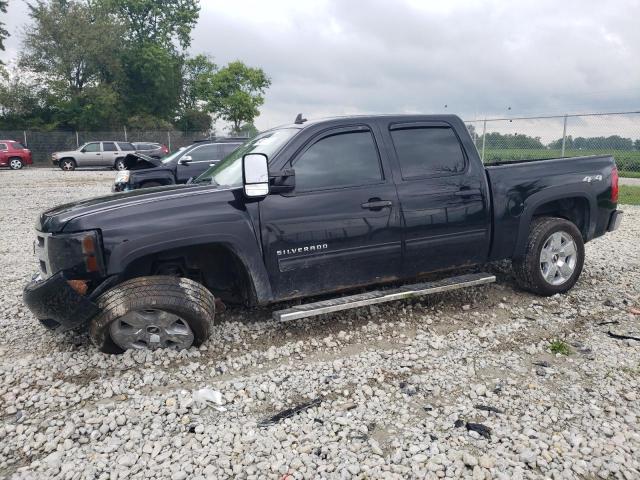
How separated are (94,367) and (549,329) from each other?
3.74 meters

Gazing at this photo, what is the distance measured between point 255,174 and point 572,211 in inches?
142

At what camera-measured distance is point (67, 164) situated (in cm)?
2609

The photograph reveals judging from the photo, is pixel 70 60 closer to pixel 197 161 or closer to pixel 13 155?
pixel 13 155

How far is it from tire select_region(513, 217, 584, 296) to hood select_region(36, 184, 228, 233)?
3.09 metres

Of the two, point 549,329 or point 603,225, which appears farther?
point 603,225

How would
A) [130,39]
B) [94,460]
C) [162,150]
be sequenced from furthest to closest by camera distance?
1. [130,39]
2. [162,150]
3. [94,460]

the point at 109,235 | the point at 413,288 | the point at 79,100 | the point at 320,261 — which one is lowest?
the point at 413,288

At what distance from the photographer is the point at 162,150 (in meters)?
27.8

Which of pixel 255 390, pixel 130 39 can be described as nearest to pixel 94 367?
pixel 255 390

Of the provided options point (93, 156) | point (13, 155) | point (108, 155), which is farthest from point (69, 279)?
point (13, 155)

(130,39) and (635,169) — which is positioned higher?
(130,39)

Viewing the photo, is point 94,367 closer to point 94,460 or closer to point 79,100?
point 94,460

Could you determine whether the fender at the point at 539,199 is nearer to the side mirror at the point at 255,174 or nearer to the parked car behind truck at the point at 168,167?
the side mirror at the point at 255,174

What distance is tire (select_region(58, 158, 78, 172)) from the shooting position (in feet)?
85.5
